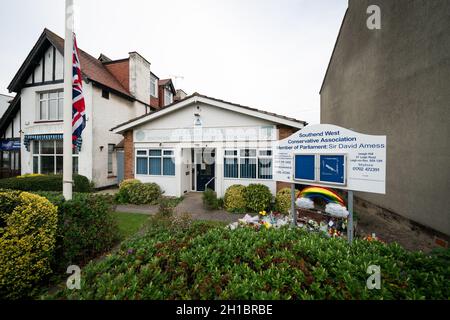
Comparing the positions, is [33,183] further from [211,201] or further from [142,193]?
[211,201]

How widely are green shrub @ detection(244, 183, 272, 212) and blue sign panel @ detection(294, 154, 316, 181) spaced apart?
3.16 m

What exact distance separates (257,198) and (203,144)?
4135 millimetres

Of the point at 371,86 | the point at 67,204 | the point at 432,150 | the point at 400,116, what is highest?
the point at 371,86

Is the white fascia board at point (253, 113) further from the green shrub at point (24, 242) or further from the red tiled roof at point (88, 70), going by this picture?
the red tiled roof at point (88, 70)

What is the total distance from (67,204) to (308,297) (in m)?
4.62

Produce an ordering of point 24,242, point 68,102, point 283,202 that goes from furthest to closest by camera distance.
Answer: point 283,202 → point 68,102 → point 24,242

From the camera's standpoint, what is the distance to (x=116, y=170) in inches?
554

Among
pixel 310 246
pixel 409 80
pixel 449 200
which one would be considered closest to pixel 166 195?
pixel 310 246

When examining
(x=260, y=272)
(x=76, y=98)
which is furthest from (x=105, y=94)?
(x=260, y=272)

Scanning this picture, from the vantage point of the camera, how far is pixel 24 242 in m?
3.03

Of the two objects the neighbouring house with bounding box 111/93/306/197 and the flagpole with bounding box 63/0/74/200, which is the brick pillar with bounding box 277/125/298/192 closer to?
the neighbouring house with bounding box 111/93/306/197

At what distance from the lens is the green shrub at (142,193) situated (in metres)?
9.27

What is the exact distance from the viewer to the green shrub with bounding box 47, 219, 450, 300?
1.86 metres
